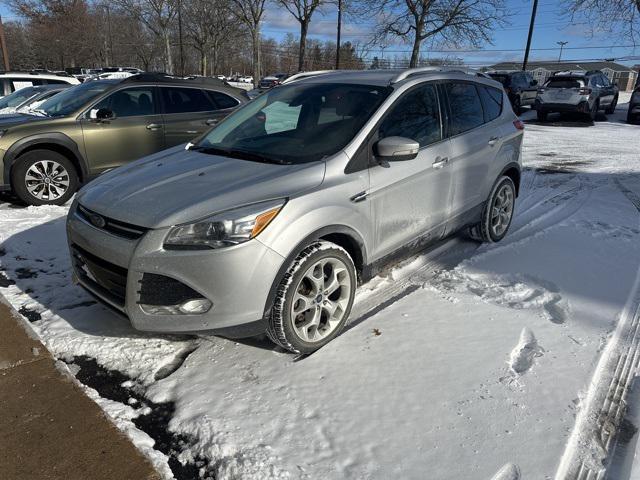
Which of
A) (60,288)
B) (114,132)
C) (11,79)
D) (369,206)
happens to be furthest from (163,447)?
(11,79)

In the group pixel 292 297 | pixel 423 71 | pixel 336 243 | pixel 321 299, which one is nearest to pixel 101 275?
pixel 292 297

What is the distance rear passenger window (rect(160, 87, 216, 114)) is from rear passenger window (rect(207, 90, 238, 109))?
0.31ft

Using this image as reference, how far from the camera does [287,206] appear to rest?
9.38 ft

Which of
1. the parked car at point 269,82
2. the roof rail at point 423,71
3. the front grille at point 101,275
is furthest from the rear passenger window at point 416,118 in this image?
the front grille at point 101,275

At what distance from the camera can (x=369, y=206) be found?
3363mm

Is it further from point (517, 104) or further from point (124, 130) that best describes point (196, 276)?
point (517, 104)

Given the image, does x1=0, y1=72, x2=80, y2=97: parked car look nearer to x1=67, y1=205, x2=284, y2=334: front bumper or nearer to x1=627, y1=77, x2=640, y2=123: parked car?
x1=67, y1=205, x2=284, y2=334: front bumper

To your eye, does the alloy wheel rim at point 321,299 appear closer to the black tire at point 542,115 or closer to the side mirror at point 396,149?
the side mirror at point 396,149

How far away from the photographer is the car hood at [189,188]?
9.18 feet

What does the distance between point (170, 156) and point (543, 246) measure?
3.57 m

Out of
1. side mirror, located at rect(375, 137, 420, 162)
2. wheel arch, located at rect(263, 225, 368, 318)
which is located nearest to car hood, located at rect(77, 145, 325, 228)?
wheel arch, located at rect(263, 225, 368, 318)

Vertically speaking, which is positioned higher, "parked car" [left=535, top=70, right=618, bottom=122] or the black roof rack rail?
the black roof rack rail

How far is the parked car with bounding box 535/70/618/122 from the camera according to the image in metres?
16.4

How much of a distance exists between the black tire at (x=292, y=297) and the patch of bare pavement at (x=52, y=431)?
3.19 ft
